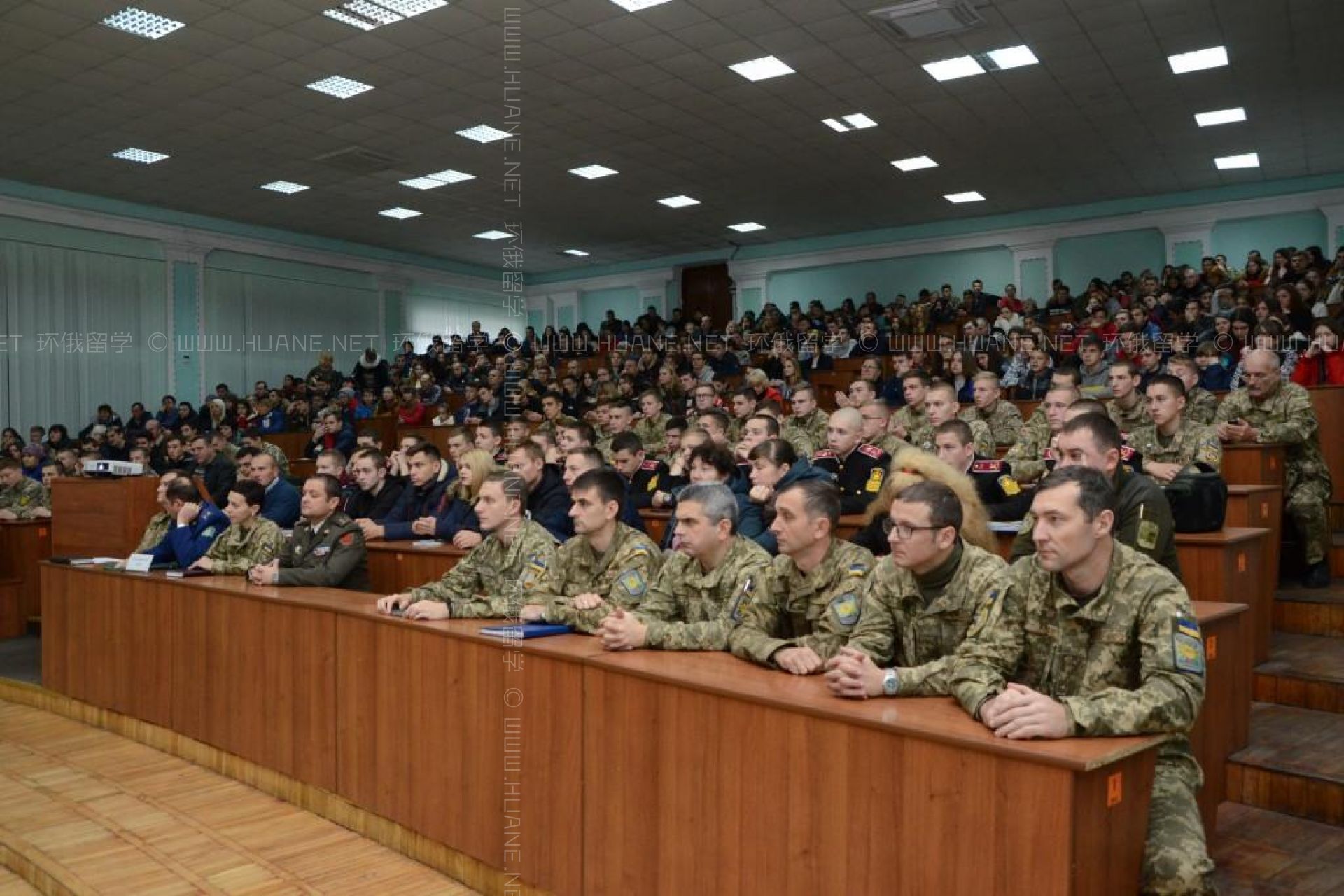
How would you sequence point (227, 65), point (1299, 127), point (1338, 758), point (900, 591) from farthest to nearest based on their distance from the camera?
point (1299, 127) < point (227, 65) < point (1338, 758) < point (900, 591)

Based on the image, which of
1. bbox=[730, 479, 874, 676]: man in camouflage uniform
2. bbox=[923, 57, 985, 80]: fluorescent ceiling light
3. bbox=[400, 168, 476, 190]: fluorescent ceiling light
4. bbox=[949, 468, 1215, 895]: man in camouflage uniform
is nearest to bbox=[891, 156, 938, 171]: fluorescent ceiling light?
bbox=[923, 57, 985, 80]: fluorescent ceiling light

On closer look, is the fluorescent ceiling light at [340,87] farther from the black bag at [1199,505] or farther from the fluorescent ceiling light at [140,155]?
the black bag at [1199,505]

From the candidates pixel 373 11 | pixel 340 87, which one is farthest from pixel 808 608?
pixel 340 87

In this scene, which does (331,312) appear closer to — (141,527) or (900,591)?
(141,527)

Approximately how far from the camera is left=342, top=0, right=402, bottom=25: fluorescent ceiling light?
25.1 ft

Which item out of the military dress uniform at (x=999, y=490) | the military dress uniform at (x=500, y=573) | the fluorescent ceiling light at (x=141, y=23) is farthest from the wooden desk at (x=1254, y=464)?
the fluorescent ceiling light at (x=141, y=23)

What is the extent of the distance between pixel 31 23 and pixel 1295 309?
10.2 metres

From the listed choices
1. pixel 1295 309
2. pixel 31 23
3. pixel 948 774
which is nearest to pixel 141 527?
pixel 31 23

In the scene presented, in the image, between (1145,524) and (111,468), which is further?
(111,468)

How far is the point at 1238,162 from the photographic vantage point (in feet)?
40.0

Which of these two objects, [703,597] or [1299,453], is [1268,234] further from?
[703,597]

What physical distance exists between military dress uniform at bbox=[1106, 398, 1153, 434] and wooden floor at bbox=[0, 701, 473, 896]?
4.28m

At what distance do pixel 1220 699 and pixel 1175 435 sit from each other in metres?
2.41

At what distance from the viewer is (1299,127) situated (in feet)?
35.3
